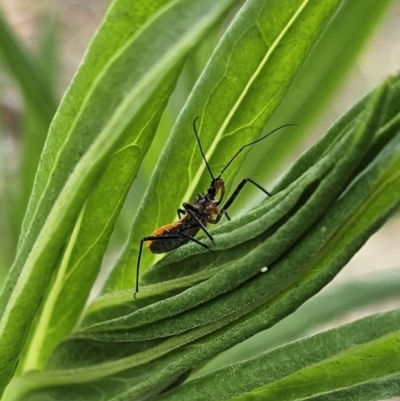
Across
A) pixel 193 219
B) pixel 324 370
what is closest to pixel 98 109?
pixel 324 370

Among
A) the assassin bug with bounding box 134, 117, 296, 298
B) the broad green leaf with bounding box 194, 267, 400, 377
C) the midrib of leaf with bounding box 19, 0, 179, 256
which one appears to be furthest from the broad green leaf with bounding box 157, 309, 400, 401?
the broad green leaf with bounding box 194, 267, 400, 377

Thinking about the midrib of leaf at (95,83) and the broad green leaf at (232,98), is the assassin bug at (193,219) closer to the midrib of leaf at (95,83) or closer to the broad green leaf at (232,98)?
the broad green leaf at (232,98)

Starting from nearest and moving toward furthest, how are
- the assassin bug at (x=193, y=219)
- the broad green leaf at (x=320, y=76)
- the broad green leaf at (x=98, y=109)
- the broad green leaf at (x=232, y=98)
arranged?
the broad green leaf at (x=98, y=109)
the broad green leaf at (x=232, y=98)
the assassin bug at (x=193, y=219)
the broad green leaf at (x=320, y=76)

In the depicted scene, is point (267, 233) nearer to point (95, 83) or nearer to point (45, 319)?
point (95, 83)

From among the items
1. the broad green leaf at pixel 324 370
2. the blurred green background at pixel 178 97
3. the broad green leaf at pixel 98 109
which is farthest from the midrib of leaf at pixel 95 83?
the blurred green background at pixel 178 97

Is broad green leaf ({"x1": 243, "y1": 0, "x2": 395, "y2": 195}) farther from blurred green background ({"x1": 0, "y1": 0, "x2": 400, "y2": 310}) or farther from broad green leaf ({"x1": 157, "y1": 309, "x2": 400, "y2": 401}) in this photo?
broad green leaf ({"x1": 157, "y1": 309, "x2": 400, "y2": 401})

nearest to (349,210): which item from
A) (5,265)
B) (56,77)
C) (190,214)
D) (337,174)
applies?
(337,174)
